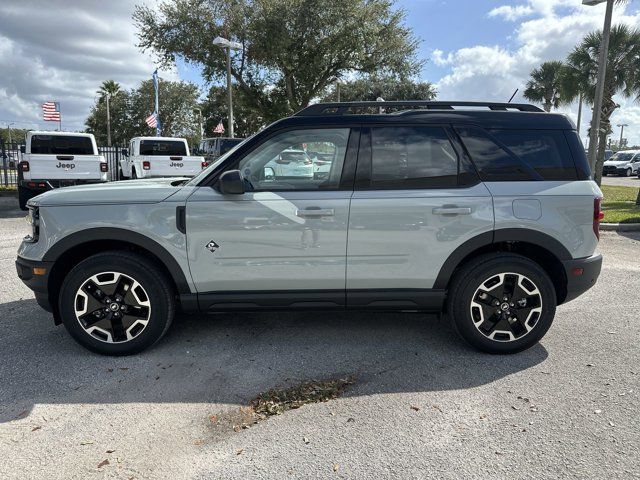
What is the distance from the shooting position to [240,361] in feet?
12.3

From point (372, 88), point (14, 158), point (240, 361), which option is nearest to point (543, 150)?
point (240, 361)

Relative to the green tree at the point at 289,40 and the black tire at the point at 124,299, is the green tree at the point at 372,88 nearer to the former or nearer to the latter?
the green tree at the point at 289,40

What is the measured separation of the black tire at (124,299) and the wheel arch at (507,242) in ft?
7.02

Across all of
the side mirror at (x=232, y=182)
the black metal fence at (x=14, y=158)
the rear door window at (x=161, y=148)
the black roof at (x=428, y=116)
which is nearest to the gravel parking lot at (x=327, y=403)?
the side mirror at (x=232, y=182)

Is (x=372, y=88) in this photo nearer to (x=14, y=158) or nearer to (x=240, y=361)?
(x=14, y=158)

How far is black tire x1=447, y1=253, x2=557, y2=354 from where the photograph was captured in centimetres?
375

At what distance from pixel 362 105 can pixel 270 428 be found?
2471 millimetres

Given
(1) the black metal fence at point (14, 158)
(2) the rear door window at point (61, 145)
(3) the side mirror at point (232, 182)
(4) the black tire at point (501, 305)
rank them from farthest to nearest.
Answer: (1) the black metal fence at point (14, 158) → (2) the rear door window at point (61, 145) → (4) the black tire at point (501, 305) → (3) the side mirror at point (232, 182)

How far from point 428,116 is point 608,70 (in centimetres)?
2285

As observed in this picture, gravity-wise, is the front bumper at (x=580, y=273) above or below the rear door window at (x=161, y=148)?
below

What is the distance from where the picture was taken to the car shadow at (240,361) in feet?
10.9

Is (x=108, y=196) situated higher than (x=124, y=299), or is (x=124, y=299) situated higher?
(x=108, y=196)

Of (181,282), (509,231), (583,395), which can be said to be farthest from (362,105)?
(583,395)

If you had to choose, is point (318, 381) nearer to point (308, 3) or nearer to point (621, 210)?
point (621, 210)
